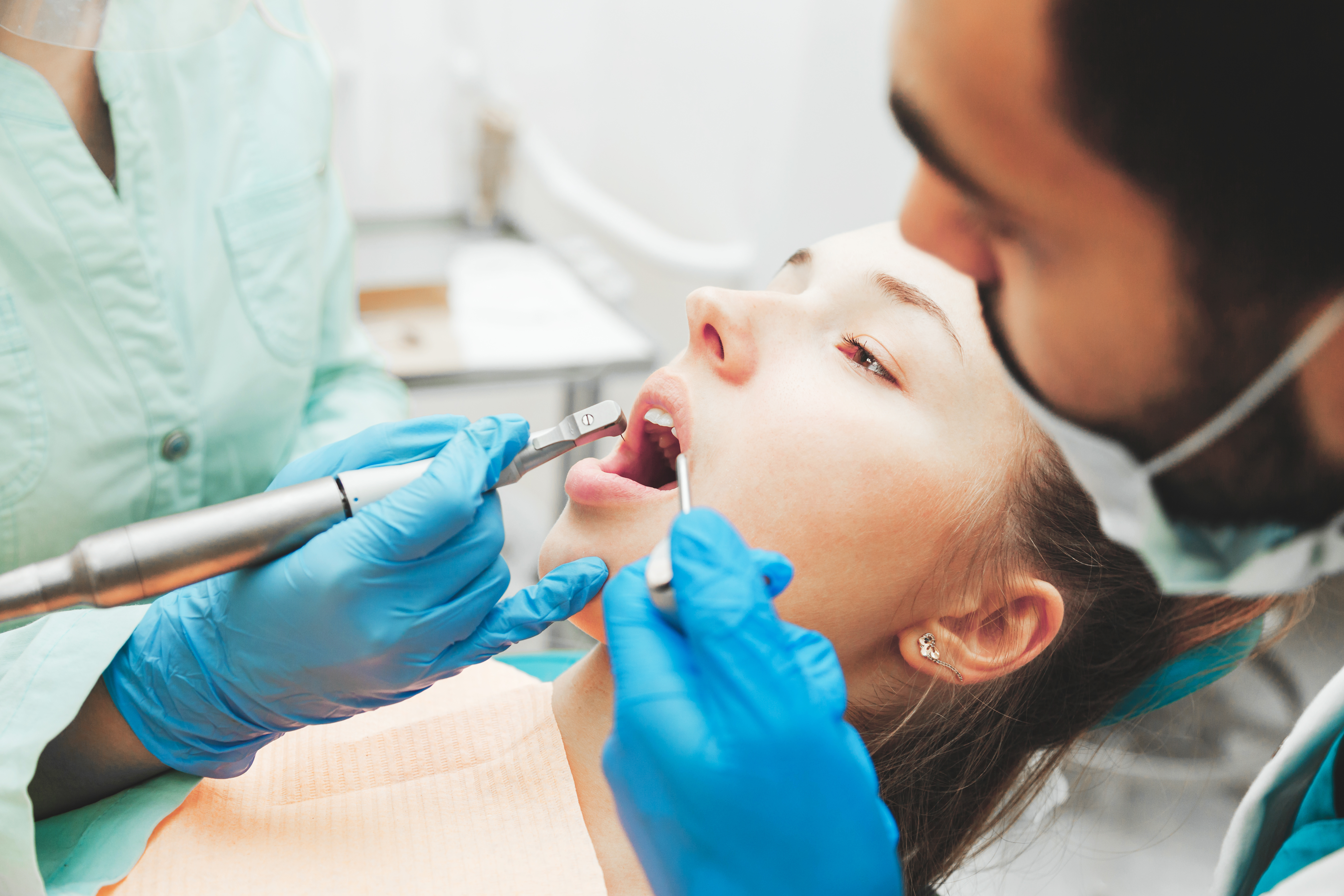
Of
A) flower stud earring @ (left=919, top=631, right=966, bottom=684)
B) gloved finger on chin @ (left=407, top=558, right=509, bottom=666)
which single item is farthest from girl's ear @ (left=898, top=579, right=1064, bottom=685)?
gloved finger on chin @ (left=407, top=558, right=509, bottom=666)

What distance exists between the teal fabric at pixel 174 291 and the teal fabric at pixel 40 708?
0.58 feet

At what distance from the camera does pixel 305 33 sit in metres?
1.25

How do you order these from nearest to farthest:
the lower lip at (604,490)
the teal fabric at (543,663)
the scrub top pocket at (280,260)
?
the lower lip at (604,490) < the scrub top pocket at (280,260) < the teal fabric at (543,663)

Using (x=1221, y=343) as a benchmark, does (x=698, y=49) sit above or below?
below

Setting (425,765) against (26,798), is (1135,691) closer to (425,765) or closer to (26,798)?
(425,765)

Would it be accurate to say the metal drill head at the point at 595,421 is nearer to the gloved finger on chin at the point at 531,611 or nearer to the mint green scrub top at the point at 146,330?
the gloved finger on chin at the point at 531,611

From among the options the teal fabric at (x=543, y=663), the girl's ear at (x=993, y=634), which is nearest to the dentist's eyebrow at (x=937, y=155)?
the girl's ear at (x=993, y=634)

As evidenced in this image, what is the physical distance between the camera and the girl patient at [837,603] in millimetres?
853

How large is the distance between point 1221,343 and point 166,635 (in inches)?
36.5

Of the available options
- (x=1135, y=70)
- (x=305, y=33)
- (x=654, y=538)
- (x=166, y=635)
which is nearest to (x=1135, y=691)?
(x=654, y=538)

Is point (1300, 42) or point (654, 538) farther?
point (654, 538)

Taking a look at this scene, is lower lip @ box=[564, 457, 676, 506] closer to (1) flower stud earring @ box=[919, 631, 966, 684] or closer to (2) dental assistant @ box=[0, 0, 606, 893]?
(2) dental assistant @ box=[0, 0, 606, 893]

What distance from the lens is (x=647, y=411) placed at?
959 mm

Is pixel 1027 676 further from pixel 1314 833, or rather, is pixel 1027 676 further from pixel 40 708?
pixel 40 708
